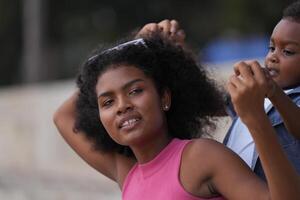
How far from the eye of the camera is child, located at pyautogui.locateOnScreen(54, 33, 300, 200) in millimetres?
2678

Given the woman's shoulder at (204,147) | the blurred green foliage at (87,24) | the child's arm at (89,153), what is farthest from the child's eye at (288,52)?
the blurred green foliage at (87,24)

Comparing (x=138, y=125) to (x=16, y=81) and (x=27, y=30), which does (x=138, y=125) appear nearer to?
(x=27, y=30)

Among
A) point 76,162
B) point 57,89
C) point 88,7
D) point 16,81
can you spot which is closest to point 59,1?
point 88,7

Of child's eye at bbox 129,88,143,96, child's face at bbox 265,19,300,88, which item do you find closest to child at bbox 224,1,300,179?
child's face at bbox 265,19,300,88

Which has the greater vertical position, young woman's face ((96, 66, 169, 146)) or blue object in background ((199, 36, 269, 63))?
young woman's face ((96, 66, 169, 146))

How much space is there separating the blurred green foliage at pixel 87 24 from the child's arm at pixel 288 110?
13255mm

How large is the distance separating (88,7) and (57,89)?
9.40 meters

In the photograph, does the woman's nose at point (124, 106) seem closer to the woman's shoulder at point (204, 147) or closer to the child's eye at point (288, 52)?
the woman's shoulder at point (204, 147)

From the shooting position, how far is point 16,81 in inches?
818

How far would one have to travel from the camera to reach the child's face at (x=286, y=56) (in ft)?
9.66

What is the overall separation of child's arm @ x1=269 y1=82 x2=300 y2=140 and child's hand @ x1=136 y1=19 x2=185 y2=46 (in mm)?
717

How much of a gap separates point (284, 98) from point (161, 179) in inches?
18.7

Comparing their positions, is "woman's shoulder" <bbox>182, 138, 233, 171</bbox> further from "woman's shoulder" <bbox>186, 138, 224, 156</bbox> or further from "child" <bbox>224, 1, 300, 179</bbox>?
"child" <bbox>224, 1, 300, 179</bbox>

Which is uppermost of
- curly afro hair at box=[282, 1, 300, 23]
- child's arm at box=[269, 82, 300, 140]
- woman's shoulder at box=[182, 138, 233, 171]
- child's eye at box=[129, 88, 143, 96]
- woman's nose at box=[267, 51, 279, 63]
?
curly afro hair at box=[282, 1, 300, 23]
